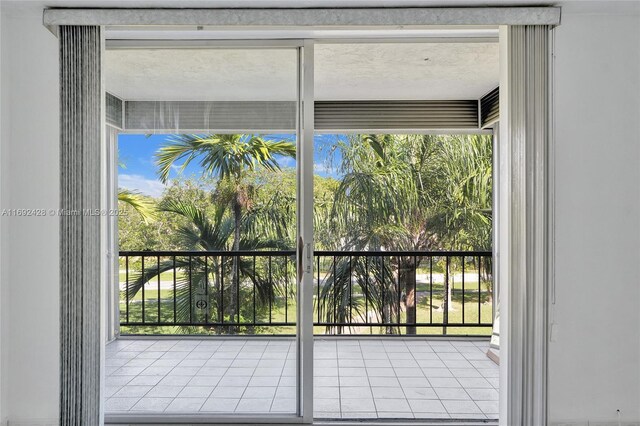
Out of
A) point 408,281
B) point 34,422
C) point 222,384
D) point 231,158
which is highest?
point 231,158

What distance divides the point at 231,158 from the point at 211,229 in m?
0.47

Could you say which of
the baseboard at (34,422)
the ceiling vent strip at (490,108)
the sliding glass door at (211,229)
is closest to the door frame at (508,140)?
the sliding glass door at (211,229)

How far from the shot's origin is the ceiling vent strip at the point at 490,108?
172 inches

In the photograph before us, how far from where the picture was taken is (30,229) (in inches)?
101

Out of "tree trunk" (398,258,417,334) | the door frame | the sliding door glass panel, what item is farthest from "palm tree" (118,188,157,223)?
"tree trunk" (398,258,417,334)

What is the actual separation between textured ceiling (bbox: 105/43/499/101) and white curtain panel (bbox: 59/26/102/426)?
277 mm

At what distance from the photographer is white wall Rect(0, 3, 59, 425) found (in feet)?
8.37

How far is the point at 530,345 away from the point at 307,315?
130 centimetres
